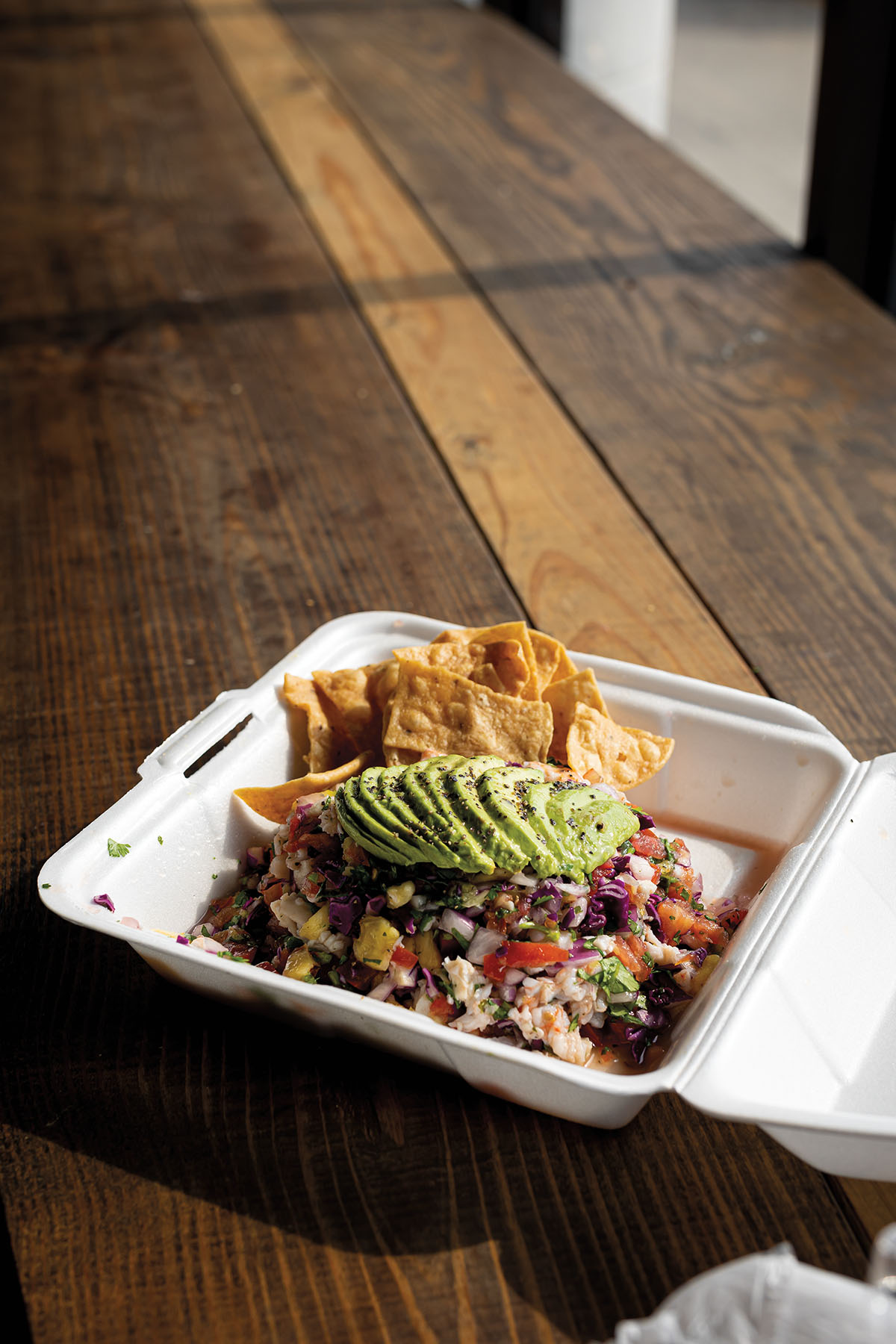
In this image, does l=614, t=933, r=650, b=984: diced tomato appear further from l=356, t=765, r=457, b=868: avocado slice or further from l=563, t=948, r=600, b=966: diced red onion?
l=356, t=765, r=457, b=868: avocado slice

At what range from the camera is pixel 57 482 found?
6.05 feet

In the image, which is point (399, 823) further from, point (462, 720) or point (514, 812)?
point (462, 720)

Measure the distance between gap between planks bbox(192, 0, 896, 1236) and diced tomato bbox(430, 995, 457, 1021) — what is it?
0.27 m

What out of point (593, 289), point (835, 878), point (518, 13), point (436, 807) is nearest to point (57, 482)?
point (593, 289)

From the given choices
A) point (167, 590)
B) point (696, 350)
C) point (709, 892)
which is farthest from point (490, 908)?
point (696, 350)

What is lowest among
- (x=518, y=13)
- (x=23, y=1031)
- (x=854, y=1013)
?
(x=23, y=1031)

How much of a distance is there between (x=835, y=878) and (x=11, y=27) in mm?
4245

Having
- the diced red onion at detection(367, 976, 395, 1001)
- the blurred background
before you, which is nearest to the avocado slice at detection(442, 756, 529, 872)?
the diced red onion at detection(367, 976, 395, 1001)

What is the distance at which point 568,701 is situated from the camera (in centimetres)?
110

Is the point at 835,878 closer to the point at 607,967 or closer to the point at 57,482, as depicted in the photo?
the point at 607,967

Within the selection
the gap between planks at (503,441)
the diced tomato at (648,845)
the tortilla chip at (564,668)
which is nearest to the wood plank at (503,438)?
the gap between planks at (503,441)

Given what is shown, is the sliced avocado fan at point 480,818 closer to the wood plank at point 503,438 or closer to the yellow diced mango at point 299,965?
the yellow diced mango at point 299,965

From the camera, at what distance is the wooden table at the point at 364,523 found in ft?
2.74

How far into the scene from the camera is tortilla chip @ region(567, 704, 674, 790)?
1.05 meters
